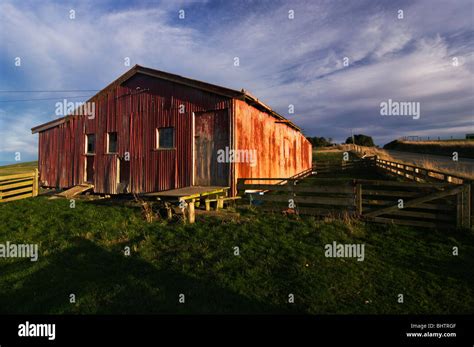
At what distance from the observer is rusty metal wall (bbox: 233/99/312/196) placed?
12.0 metres

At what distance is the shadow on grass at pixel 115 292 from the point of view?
4.24 m

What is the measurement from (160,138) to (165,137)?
0.36 meters

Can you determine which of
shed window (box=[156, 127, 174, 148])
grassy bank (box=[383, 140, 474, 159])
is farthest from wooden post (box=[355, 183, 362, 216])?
grassy bank (box=[383, 140, 474, 159])

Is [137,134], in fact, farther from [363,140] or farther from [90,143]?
[363,140]

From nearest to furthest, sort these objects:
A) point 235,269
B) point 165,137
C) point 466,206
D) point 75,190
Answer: point 235,269 → point 466,206 → point 165,137 → point 75,190

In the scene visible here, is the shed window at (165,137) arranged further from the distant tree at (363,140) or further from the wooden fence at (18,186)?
the distant tree at (363,140)

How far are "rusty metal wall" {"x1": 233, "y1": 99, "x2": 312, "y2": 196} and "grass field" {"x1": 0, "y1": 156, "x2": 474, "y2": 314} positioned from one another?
4.47 meters

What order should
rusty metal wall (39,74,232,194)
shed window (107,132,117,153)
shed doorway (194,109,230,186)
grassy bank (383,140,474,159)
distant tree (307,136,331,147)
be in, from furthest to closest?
distant tree (307,136,331,147), grassy bank (383,140,474,159), shed window (107,132,117,153), rusty metal wall (39,74,232,194), shed doorway (194,109,230,186)

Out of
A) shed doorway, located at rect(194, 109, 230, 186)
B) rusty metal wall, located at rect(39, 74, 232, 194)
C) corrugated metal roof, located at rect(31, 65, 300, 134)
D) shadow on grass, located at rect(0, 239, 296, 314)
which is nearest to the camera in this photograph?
shadow on grass, located at rect(0, 239, 296, 314)

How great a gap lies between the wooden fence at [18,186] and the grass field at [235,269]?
23.5 feet

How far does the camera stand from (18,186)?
14.6 metres

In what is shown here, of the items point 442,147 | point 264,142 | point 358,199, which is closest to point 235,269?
point 358,199

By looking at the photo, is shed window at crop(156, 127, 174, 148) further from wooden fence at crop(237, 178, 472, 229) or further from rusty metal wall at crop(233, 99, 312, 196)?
wooden fence at crop(237, 178, 472, 229)

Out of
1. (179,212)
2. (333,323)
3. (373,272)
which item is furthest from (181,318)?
(179,212)
